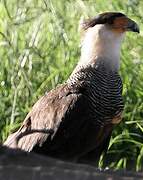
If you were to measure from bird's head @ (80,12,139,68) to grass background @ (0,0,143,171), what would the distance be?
498 millimetres

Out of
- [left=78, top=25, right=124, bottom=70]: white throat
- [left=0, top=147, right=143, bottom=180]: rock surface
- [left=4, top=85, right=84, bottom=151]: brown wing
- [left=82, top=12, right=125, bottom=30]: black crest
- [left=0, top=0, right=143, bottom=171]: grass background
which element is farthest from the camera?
[left=0, top=0, right=143, bottom=171]: grass background

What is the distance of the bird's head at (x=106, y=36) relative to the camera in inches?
198

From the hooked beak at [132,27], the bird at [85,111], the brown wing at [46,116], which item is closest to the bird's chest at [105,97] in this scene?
the bird at [85,111]

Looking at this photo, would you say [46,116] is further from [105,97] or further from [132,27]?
[132,27]

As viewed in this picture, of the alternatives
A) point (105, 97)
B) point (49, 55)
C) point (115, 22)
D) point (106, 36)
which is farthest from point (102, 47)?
point (49, 55)

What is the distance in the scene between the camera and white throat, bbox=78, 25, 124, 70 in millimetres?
5027

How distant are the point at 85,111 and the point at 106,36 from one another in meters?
0.69

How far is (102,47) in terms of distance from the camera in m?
5.05

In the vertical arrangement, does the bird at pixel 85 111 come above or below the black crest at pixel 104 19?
below

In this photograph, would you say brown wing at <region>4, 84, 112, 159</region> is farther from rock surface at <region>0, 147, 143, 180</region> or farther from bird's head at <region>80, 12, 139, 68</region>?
rock surface at <region>0, 147, 143, 180</region>

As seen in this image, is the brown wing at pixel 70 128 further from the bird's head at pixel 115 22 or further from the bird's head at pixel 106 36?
the bird's head at pixel 115 22

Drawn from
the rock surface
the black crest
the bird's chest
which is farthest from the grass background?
the rock surface

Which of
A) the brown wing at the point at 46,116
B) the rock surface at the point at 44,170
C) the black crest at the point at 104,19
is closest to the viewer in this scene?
the rock surface at the point at 44,170

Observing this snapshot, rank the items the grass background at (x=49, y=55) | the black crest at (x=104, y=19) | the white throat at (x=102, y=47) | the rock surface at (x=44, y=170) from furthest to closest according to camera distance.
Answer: the grass background at (x=49, y=55), the black crest at (x=104, y=19), the white throat at (x=102, y=47), the rock surface at (x=44, y=170)
